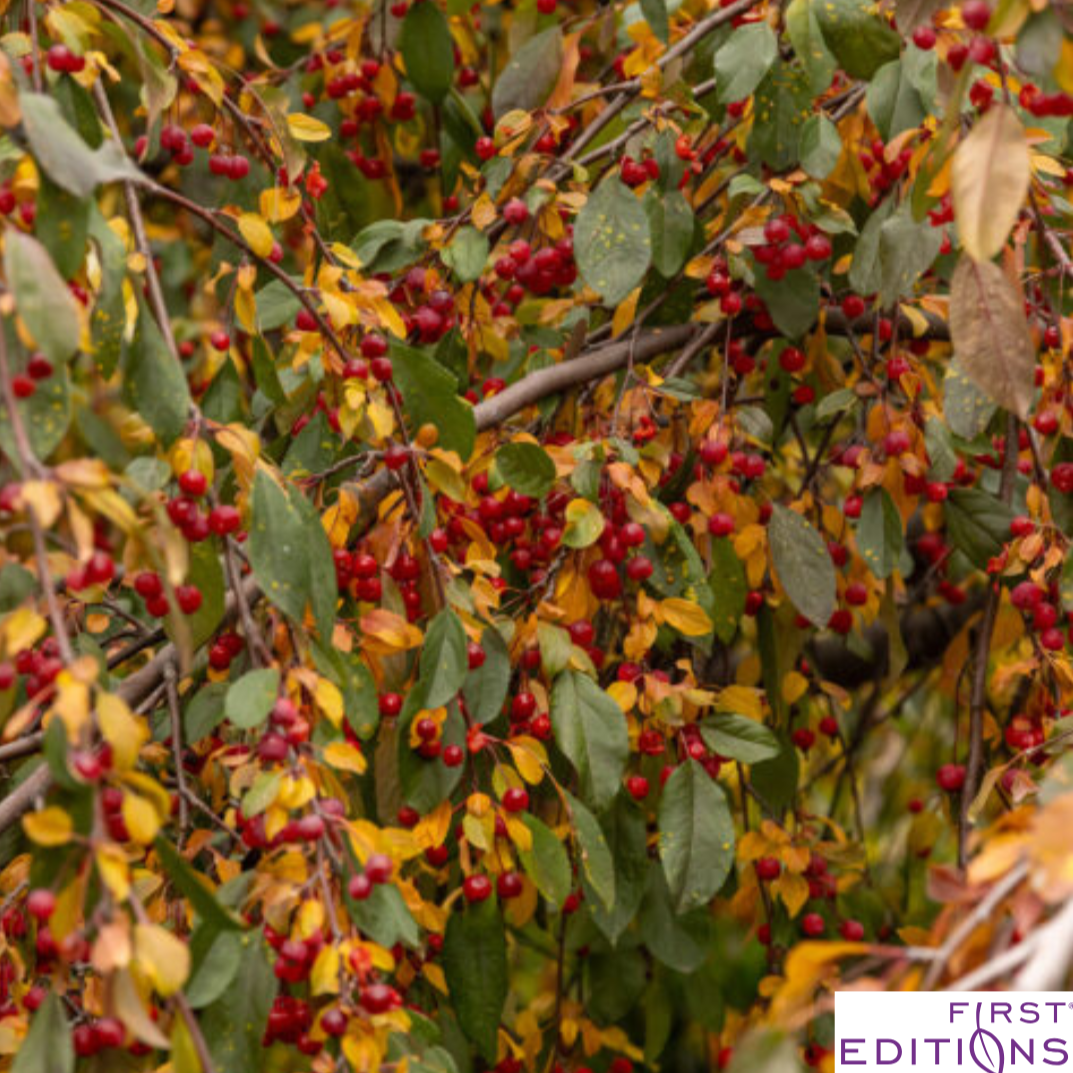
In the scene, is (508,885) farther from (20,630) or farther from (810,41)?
(810,41)

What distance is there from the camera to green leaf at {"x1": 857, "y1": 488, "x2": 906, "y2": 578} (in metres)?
Answer: 1.77

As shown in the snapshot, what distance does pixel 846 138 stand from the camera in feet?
6.30

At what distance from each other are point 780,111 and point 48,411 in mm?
932

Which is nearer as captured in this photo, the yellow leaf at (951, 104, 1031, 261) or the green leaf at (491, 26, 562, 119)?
the yellow leaf at (951, 104, 1031, 261)

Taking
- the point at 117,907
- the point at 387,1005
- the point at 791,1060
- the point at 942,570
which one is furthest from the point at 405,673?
the point at 942,570

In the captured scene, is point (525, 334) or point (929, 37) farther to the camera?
point (525, 334)

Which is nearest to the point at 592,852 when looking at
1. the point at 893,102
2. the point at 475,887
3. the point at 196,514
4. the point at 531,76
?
the point at 475,887

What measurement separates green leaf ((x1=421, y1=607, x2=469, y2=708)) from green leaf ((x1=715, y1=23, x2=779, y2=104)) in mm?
630

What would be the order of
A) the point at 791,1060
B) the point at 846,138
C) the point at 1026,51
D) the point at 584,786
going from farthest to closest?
1. the point at 846,138
2. the point at 584,786
3. the point at 1026,51
4. the point at 791,1060

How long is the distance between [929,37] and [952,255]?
1.52 feet

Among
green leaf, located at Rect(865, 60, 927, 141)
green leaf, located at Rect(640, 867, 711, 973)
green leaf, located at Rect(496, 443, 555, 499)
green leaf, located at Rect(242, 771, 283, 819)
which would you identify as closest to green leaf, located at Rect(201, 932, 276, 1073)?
green leaf, located at Rect(242, 771, 283, 819)

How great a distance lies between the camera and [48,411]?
1177mm

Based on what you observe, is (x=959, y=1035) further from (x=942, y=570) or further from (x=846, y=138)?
(x=942, y=570)

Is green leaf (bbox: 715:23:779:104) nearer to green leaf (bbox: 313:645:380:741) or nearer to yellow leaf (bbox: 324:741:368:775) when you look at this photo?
green leaf (bbox: 313:645:380:741)
